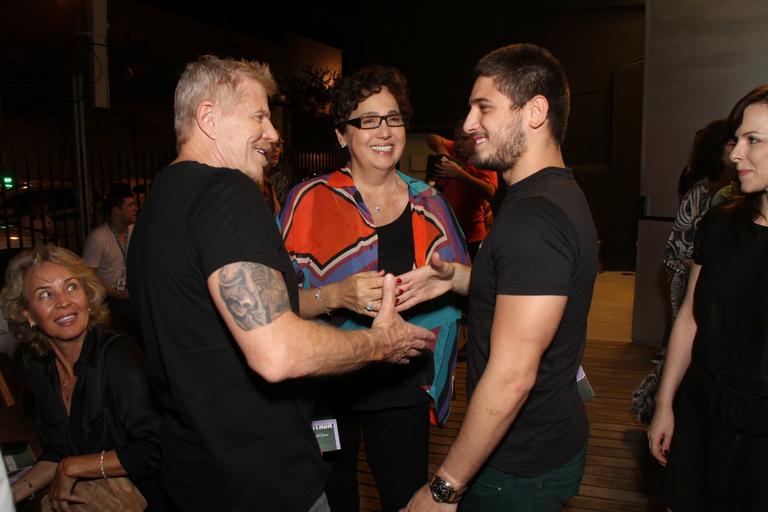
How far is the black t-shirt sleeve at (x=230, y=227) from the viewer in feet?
4.20

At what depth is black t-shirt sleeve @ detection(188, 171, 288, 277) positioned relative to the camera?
1.28m

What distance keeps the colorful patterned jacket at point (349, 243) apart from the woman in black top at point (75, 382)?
0.73 m

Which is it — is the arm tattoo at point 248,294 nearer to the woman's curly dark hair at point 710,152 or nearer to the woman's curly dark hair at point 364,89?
the woman's curly dark hair at point 364,89

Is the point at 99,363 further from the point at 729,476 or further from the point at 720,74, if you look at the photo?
the point at 720,74

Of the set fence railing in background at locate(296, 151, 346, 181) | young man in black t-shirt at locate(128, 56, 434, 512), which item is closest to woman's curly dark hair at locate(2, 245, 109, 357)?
young man in black t-shirt at locate(128, 56, 434, 512)

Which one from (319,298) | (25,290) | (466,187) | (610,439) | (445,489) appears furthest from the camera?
(466,187)

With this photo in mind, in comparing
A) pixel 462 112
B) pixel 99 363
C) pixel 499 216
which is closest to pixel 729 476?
pixel 499 216

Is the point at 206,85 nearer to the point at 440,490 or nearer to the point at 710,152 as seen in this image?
the point at 440,490

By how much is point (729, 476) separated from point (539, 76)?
1234 mm

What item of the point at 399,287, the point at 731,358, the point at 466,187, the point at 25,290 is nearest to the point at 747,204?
the point at 731,358

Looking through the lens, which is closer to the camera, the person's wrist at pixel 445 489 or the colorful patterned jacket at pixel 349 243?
the person's wrist at pixel 445 489

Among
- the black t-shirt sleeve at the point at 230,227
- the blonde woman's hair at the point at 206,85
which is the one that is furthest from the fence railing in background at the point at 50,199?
the black t-shirt sleeve at the point at 230,227

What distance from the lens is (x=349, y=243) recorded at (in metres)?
2.23

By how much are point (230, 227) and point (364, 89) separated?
119 cm
